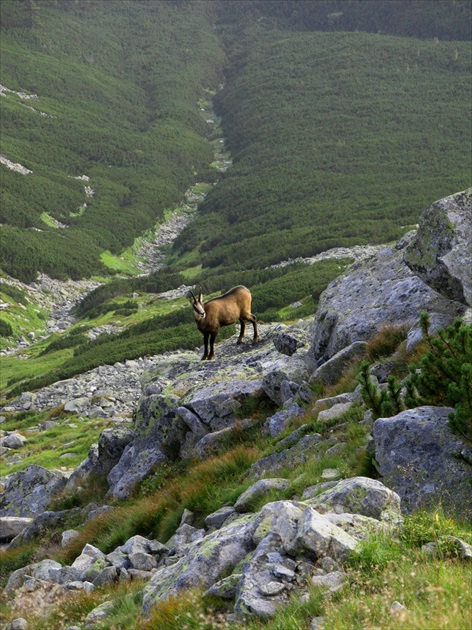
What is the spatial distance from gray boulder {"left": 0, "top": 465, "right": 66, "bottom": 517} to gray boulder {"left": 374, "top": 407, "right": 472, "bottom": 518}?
42.2 feet

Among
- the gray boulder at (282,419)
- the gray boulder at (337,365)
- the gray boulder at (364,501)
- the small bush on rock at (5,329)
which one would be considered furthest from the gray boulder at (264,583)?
the small bush on rock at (5,329)

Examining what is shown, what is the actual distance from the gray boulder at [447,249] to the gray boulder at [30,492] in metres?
11.6

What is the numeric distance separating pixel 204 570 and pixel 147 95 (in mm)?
177997

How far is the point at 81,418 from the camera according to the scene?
32000 mm

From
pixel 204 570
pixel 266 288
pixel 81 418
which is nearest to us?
pixel 204 570

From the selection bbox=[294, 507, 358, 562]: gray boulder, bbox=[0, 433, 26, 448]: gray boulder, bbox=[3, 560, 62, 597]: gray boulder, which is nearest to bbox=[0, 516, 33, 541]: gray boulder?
bbox=[3, 560, 62, 597]: gray boulder

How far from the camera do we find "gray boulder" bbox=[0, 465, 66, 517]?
688 inches

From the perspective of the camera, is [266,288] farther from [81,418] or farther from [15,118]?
[15,118]

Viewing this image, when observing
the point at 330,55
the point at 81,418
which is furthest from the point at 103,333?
the point at 330,55

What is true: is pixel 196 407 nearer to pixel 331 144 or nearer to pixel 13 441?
pixel 13 441

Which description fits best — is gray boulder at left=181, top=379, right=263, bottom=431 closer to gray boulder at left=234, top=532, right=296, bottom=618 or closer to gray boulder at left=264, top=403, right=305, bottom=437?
gray boulder at left=264, top=403, right=305, bottom=437

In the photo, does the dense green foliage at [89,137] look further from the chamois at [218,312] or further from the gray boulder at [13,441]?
the chamois at [218,312]

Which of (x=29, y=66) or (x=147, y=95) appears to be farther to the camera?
(x=147, y=95)

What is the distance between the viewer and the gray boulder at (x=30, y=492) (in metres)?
17.5
